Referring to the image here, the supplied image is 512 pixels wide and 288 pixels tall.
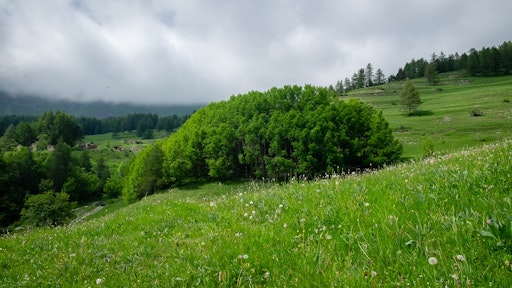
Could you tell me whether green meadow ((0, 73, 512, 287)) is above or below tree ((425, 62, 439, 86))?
below

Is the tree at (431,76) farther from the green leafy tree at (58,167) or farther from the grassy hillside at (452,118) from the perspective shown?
the green leafy tree at (58,167)

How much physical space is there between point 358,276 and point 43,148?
194 meters

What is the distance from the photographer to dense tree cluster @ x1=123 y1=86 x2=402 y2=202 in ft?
200

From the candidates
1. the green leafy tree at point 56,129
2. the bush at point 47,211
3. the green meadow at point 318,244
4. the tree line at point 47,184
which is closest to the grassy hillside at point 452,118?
the green meadow at point 318,244

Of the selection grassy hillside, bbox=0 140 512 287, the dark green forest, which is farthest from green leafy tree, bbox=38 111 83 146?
grassy hillside, bbox=0 140 512 287

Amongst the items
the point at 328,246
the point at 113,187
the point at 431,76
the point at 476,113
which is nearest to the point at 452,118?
the point at 476,113

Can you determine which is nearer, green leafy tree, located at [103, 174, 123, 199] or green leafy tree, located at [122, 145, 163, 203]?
green leafy tree, located at [122, 145, 163, 203]

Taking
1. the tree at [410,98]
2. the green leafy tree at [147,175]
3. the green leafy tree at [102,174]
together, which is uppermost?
the tree at [410,98]

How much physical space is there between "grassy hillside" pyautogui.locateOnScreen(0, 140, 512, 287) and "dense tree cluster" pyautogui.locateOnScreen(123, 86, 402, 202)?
2138 inches

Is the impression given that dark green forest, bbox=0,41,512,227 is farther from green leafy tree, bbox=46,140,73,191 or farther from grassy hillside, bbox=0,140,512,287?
grassy hillside, bbox=0,140,512,287

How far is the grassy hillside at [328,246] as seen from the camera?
2.88 meters

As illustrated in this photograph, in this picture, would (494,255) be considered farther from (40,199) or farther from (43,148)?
(43,148)

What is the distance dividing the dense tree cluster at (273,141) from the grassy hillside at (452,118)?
12.5 m

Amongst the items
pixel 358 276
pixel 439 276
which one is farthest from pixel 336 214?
pixel 439 276
